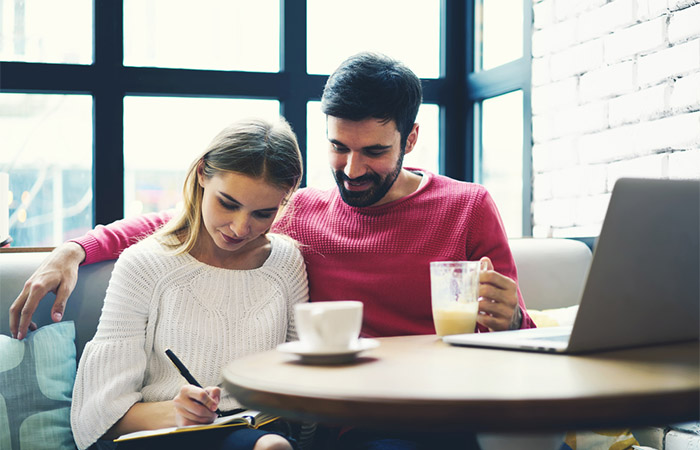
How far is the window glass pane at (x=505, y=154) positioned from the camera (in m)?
3.09

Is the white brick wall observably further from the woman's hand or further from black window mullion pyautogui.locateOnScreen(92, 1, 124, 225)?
black window mullion pyautogui.locateOnScreen(92, 1, 124, 225)

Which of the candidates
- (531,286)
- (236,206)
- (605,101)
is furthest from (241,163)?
(605,101)

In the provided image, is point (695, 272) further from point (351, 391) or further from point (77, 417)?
point (77, 417)

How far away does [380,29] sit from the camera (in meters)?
3.54

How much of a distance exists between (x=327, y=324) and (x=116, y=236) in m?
0.99

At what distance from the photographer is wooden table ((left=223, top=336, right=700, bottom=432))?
632 millimetres

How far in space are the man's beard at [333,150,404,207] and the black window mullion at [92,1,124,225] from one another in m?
1.75

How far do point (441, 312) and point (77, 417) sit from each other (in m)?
0.73

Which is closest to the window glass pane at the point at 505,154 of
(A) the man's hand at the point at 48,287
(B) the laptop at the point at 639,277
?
(A) the man's hand at the point at 48,287

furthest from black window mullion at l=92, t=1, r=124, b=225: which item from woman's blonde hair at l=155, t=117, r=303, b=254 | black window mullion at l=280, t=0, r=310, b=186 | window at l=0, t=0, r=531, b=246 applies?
woman's blonde hair at l=155, t=117, r=303, b=254

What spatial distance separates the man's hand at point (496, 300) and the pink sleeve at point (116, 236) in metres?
0.83

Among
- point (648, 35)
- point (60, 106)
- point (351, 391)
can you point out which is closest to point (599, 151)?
point (648, 35)

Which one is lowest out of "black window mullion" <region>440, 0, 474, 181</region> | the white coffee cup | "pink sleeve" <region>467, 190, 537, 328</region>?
the white coffee cup

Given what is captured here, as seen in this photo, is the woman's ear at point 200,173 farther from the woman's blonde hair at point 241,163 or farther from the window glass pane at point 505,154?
the window glass pane at point 505,154
